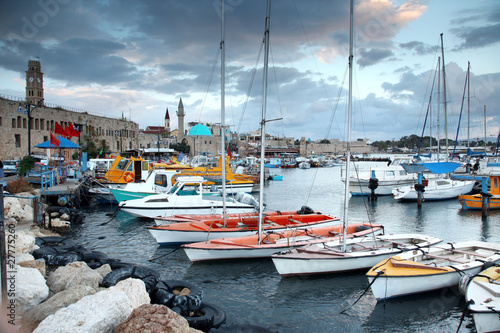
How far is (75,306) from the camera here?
580 centimetres

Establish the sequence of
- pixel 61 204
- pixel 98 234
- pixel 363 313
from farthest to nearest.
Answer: pixel 61 204 → pixel 98 234 → pixel 363 313

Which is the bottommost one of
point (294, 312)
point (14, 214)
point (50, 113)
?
point (294, 312)

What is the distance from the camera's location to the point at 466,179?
1419 inches

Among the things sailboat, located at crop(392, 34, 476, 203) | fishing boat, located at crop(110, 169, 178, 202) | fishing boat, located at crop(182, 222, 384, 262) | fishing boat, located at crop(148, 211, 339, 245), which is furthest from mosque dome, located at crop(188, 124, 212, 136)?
fishing boat, located at crop(182, 222, 384, 262)

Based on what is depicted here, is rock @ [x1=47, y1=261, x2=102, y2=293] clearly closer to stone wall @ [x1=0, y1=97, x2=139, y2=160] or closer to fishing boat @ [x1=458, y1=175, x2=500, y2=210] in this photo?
fishing boat @ [x1=458, y1=175, x2=500, y2=210]

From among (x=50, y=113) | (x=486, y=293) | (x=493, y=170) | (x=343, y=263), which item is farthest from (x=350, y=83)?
(x=50, y=113)

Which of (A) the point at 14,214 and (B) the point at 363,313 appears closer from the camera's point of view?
(B) the point at 363,313

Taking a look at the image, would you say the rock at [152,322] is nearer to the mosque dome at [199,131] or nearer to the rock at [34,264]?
the rock at [34,264]

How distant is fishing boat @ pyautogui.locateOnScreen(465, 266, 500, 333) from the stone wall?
1634 inches

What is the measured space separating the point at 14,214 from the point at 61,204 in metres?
6.21

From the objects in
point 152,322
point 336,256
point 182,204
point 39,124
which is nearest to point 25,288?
point 152,322

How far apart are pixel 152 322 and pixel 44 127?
166 feet

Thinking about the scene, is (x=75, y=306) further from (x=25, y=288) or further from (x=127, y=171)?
(x=127, y=171)

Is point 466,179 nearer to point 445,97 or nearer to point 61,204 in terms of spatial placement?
point 445,97
